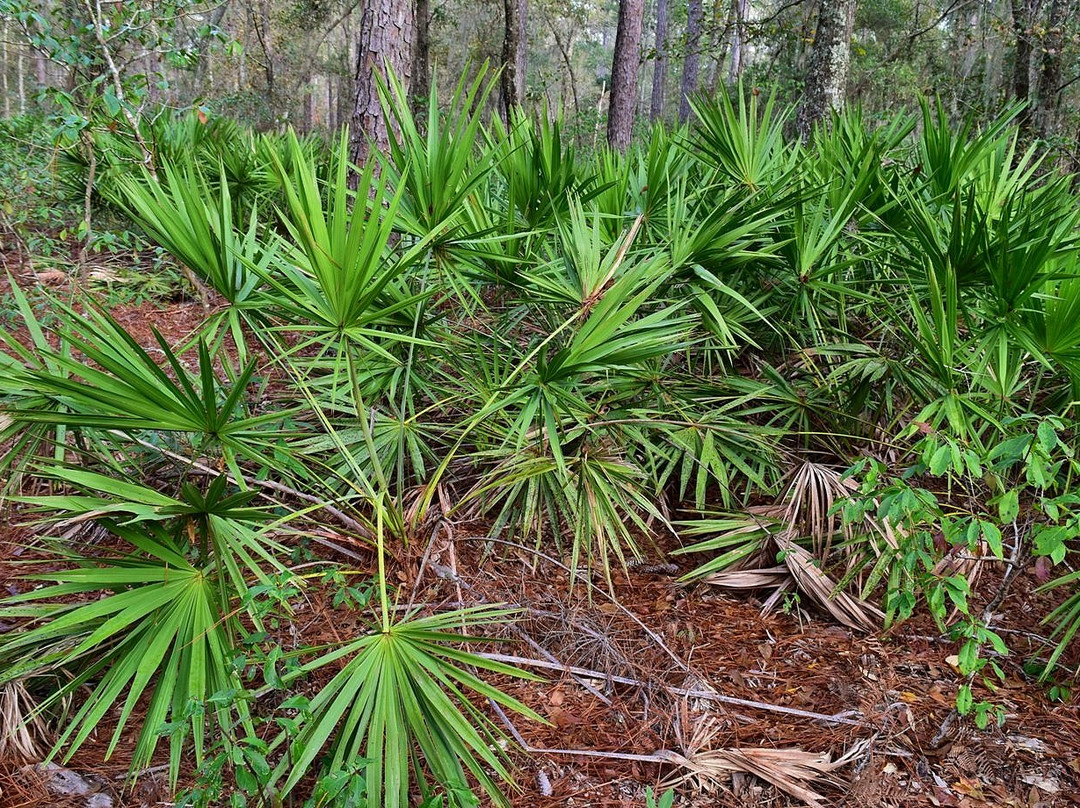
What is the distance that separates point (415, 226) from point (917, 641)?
98.0 inches

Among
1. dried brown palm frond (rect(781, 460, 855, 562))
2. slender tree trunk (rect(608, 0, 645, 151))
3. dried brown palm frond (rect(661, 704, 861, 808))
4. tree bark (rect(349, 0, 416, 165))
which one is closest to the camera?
dried brown palm frond (rect(661, 704, 861, 808))

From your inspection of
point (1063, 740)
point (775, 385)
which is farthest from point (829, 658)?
point (775, 385)

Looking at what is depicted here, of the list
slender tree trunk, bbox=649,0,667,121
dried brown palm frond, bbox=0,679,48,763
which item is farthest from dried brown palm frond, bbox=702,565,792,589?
slender tree trunk, bbox=649,0,667,121

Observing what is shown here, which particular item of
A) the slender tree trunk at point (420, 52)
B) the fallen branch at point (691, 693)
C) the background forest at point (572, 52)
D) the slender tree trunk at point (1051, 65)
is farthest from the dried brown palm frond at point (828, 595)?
the slender tree trunk at point (420, 52)

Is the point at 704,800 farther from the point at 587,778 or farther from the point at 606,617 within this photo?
the point at 606,617

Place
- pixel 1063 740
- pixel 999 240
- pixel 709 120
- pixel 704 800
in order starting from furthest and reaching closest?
pixel 709 120, pixel 999 240, pixel 1063 740, pixel 704 800

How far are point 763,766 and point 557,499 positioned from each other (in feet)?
3.95

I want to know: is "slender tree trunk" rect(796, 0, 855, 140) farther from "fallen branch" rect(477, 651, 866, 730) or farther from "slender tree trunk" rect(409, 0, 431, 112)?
"slender tree trunk" rect(409, 0, 431, 112)

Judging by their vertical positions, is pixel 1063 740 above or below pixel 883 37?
below

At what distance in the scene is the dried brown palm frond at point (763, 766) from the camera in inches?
80.3

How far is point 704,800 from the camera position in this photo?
2029 mm

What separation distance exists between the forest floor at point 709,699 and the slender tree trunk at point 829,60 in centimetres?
484

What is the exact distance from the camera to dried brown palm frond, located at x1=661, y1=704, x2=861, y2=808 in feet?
6.69

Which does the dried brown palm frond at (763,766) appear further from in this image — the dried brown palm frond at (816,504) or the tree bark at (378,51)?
the tree bark at (378,51)
